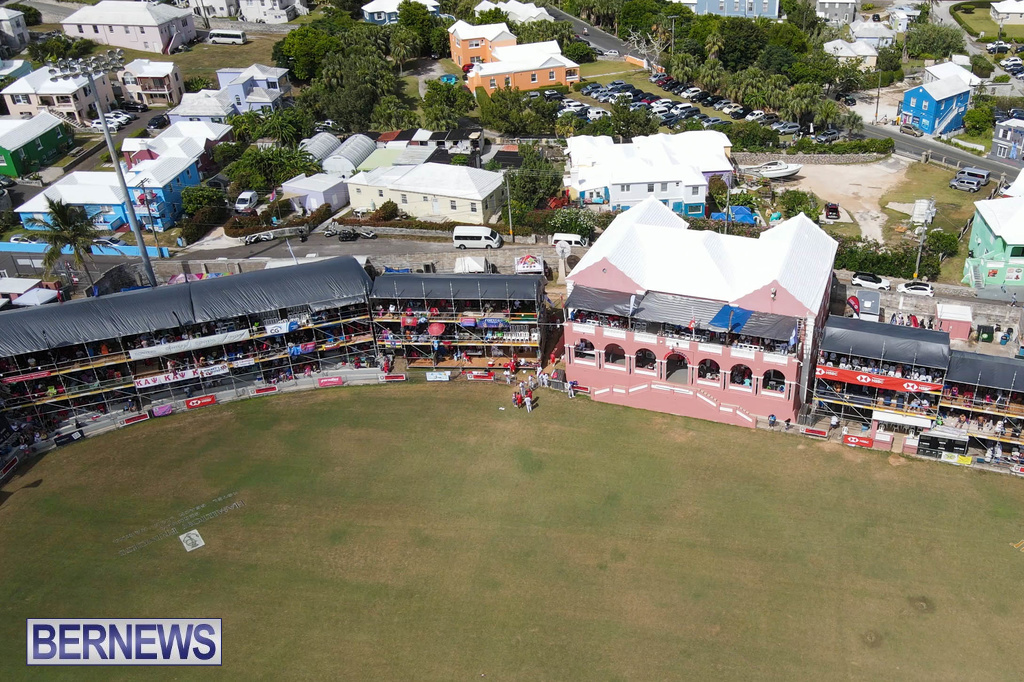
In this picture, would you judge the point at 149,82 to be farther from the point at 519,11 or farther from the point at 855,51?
the point at 855,51

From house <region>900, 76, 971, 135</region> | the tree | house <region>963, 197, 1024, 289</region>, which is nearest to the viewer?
house <region>963, 197, 1024, 289</region>

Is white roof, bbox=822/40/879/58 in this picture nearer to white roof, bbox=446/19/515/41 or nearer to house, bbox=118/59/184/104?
white roof, bbox=446/19/515/41

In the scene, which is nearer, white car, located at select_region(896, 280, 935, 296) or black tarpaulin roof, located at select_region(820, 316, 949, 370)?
black tarpaulin roof, located at select_region(820, 316, 949, 370)

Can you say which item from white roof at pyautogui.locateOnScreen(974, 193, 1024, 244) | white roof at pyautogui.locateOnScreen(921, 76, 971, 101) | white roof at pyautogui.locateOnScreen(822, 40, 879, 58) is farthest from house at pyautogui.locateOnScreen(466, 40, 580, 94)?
white roof at pyautogui.locateOnScreen(974, 193, 1024, 244)

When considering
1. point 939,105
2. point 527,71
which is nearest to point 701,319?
point 939,105

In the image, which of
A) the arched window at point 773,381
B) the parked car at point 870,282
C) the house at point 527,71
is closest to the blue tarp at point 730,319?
the arched window at point 773,381

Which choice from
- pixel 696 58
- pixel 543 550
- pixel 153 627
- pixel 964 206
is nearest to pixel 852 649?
pixel 543 550
